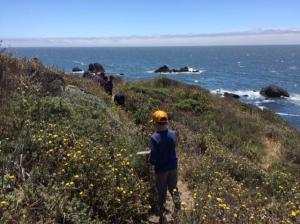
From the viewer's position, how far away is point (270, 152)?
1706 cm

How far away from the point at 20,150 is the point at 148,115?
7250mm

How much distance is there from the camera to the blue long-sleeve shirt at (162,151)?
6.65 metres

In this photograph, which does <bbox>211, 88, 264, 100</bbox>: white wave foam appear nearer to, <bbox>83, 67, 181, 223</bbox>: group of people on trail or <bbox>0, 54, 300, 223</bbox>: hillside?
<bbox>0, 54, 300, 223</bbox>: hillside

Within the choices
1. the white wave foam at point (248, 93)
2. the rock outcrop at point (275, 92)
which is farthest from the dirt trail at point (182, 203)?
the rock outcrop at point (275, 92)

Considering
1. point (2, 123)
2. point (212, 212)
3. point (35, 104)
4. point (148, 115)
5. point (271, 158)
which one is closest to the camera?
point (212, 212)

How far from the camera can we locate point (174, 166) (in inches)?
268

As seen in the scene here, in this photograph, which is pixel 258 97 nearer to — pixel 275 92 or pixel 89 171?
pixel 275 92

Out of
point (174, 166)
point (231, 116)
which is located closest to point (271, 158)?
point (231, 116)

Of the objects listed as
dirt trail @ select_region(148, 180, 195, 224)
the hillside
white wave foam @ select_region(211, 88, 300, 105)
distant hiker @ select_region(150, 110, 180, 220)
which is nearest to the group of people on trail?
distant hiker @ select_region(150, 110, 180, 220)

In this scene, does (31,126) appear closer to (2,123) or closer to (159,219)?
(2,123)

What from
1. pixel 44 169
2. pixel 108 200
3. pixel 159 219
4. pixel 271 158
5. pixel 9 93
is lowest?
pixel 271 158

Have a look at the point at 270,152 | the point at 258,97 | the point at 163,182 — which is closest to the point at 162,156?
the point at 163,182

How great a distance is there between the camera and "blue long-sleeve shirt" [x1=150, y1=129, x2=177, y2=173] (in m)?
6.65

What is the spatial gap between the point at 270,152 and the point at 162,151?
11.4 metres
